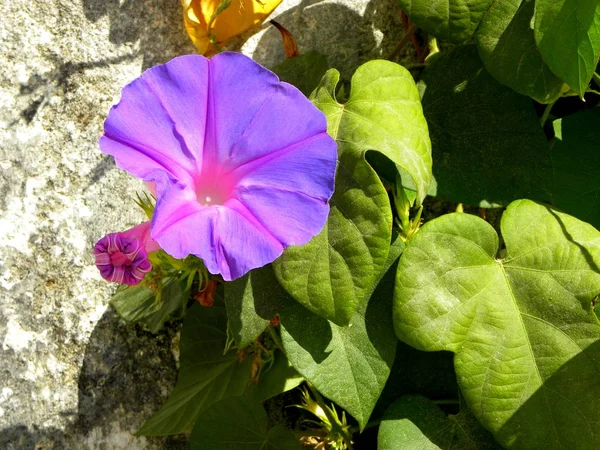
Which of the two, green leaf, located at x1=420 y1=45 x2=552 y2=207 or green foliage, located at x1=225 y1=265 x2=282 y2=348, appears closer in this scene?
green foliage, located at x1=225 y1=265 x2=282 y2=348

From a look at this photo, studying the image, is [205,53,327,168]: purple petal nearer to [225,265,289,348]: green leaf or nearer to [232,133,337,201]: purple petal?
[232,133,337,201]: purple petal

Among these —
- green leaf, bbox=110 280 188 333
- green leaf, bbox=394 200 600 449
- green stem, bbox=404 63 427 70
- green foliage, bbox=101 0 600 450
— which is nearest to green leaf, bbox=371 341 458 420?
green foliage, bbox=101 0 600 450

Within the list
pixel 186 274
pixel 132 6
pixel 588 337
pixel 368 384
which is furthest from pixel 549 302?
pixel 132 6

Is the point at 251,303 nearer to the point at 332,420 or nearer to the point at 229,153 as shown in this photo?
the point at 229,153

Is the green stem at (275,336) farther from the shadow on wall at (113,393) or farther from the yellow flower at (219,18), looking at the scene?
the yellow flower at (219,18)

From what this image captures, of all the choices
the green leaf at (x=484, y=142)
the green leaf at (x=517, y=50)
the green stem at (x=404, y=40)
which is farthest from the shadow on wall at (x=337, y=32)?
the green leaf at (x=517, y=50)
